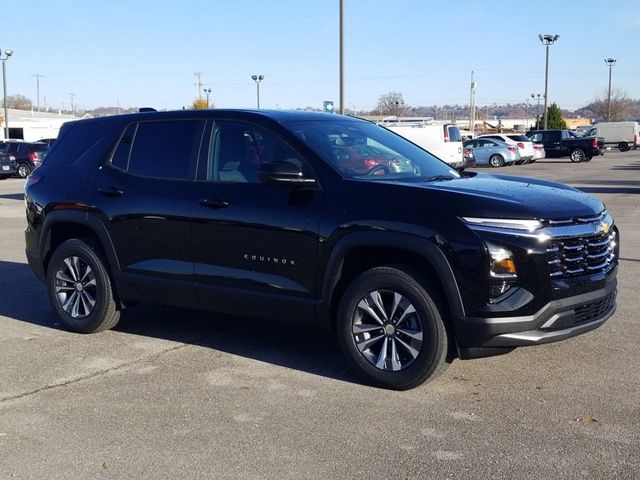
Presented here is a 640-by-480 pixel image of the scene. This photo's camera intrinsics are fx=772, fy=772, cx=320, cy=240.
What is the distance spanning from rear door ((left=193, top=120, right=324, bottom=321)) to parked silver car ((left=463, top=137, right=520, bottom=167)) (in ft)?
111

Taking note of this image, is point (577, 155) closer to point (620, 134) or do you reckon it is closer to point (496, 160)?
point (496, 160)

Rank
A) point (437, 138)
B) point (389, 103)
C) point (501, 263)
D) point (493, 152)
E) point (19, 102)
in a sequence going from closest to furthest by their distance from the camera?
point (501, 263)
point (437, 138)
point (493, 152)
point (389, 103)
point (19, 102)

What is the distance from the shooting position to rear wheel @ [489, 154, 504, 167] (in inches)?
1508

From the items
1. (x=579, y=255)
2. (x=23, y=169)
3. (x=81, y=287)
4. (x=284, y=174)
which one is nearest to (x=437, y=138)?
(x=23, y=169)

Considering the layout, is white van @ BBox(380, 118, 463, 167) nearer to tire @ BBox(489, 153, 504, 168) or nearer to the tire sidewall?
tire @ BBox(489, 153, 504, 168)

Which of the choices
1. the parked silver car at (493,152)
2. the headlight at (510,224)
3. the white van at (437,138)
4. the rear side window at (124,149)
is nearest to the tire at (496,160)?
the parked silver car at (493,152)

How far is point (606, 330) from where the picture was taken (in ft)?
21.1

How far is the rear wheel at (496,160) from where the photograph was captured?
126ft

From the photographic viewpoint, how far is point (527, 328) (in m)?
4.76

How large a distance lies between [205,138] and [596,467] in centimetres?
369

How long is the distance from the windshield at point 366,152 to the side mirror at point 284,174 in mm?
246

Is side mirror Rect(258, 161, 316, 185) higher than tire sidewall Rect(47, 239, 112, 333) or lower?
higher

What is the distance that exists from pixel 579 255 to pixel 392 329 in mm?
1294

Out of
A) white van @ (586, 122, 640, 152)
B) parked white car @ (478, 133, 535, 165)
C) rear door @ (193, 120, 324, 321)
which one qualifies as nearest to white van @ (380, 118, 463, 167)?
parked white car @ (478, 133, 535, 165)
